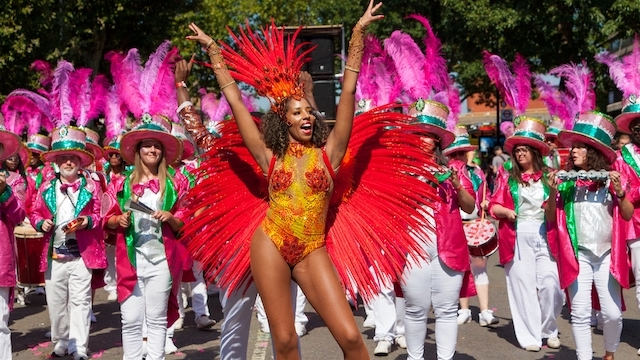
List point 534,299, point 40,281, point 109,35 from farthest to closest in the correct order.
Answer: point 109,35 < point 40,281 < point 534,299

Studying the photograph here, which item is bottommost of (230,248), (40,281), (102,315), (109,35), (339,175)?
(102,315)

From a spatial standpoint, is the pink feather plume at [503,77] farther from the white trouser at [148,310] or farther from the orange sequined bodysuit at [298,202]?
the white trouser at [148,310]

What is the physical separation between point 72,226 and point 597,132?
4.21m

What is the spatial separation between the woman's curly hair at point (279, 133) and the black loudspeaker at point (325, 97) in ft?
31.7

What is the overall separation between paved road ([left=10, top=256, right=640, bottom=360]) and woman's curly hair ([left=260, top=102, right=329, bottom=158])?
293cm

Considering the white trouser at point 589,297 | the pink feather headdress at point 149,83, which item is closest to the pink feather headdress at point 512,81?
the white trouser at point 589,297

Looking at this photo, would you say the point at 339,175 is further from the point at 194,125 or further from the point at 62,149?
the point at 62,149

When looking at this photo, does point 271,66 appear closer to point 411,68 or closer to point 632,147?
point 411,68

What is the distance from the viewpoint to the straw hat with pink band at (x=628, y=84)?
672 cm

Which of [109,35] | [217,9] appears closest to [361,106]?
[109,35]

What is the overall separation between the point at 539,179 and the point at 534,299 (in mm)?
1126

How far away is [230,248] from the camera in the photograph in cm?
499

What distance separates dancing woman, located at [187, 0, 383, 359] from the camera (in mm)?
4488

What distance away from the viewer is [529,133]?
717 centimetres
